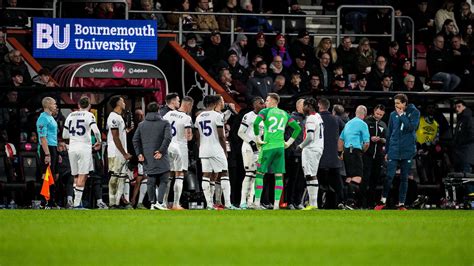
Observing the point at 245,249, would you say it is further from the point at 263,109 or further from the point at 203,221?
the point at 263,109

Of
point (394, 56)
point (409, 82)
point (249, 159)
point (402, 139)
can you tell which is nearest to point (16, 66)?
point (249, 159)

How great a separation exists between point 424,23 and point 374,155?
914 centimetres

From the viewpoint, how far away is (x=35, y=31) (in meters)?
28.3

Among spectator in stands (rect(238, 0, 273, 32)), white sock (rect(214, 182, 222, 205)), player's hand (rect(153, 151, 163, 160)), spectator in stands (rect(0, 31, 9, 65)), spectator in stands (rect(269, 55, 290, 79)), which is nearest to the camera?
player's hand (rect(153, 151, 163, 160))

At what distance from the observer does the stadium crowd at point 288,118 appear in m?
23.0

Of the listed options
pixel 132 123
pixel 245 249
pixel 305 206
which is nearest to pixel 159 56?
pixel 132 123

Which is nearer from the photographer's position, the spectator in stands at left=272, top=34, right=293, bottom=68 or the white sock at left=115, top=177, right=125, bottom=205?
the white sock at left=115, top=177, right=125, bottom=205

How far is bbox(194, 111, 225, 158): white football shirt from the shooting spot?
2289 centimetres

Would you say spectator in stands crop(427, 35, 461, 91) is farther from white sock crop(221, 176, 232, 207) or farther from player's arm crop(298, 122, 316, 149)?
white sock crop(221, 176, 232, 207)

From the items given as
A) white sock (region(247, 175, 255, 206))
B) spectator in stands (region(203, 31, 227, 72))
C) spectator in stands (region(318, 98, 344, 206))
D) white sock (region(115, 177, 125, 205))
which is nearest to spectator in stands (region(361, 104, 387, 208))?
spectator in stands (region(318, 98, 344, 206))

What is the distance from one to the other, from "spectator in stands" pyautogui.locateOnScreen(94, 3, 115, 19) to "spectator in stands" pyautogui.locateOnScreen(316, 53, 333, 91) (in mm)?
5048

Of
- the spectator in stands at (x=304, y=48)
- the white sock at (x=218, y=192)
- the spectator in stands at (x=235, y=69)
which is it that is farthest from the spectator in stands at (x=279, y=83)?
the white sock at (x=218, y=192)

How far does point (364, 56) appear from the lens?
98.9 ft

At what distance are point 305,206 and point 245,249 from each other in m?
13.6
